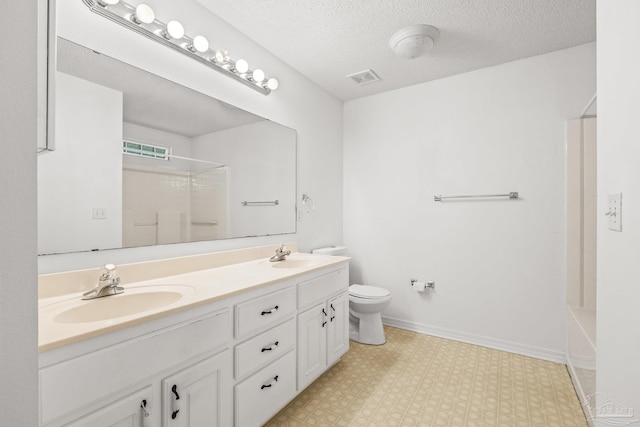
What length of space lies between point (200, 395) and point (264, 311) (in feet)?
1.38

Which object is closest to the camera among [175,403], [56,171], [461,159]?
[175,403]

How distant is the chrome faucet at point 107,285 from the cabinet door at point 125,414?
45cm

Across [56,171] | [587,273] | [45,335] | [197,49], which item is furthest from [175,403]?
[587,273]

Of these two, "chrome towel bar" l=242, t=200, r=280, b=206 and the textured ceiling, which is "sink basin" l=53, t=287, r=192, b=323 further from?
the textured ceiling

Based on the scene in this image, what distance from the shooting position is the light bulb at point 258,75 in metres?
2.01

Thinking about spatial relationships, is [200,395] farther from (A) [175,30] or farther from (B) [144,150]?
(A) [175,30]

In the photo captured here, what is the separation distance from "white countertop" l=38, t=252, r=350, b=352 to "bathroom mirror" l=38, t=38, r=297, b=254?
0.23m

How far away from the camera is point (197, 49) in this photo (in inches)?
65.1

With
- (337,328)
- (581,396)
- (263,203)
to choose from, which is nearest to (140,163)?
(263,203)

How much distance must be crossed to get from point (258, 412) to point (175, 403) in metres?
0.49

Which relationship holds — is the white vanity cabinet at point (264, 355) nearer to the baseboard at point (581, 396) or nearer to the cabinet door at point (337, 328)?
the cabinet door at point (337, 328)

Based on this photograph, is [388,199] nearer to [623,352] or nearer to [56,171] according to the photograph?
[623,352]

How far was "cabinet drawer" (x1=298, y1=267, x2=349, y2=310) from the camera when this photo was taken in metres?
1.70

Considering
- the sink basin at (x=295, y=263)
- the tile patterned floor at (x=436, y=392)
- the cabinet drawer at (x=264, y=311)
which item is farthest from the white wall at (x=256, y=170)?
the tile patterned floor at (x=436, y=392)
